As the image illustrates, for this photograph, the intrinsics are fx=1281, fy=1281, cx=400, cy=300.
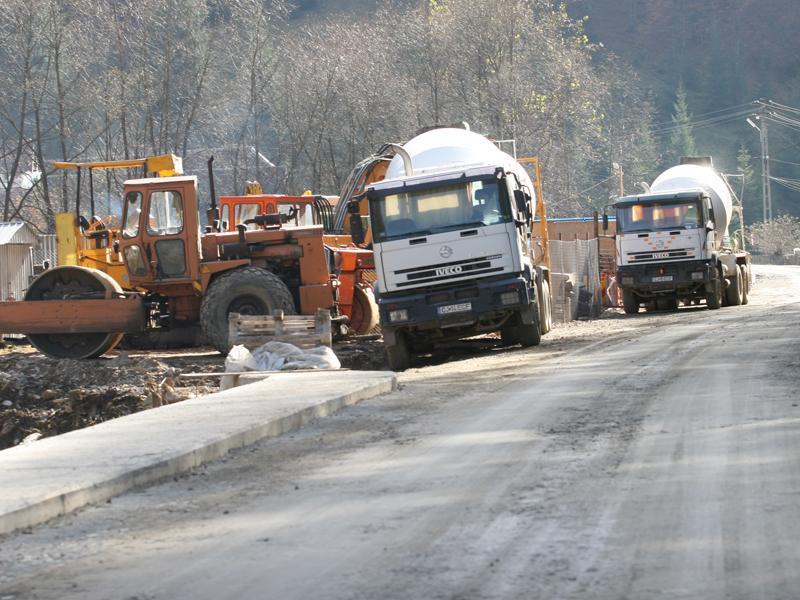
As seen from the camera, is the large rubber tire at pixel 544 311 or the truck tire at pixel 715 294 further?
the truck tire at pixel 715 294

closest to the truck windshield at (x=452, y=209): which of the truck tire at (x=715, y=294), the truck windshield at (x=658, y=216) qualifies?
the truck windshield at (x=658, y=216)

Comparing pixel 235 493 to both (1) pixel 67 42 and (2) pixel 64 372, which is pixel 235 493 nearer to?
(2) pixel 64 372

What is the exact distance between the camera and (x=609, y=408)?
40.2ft

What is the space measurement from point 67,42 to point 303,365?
119 ft

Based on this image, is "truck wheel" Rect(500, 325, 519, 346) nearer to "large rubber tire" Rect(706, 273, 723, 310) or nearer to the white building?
"large rubber tire" Rect(706, 273, 723, 310)

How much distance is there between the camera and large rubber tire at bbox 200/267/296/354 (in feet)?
71.2

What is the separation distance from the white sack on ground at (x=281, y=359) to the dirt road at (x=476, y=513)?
434cm

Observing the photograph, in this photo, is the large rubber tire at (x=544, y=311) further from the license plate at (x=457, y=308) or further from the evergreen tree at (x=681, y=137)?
the evergreen tree at (x=681, y=137)

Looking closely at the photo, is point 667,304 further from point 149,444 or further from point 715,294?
point 149,444

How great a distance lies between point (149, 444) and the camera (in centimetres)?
1032

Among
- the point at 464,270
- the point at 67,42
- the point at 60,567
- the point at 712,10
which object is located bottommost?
the point at 60,567

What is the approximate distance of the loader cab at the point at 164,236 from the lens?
22281 millimetres

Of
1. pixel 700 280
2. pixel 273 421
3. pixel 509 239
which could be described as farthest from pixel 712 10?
pixel 273 421

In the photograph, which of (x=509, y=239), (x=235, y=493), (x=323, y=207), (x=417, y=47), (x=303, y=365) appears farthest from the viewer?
(x=417, y=47)
